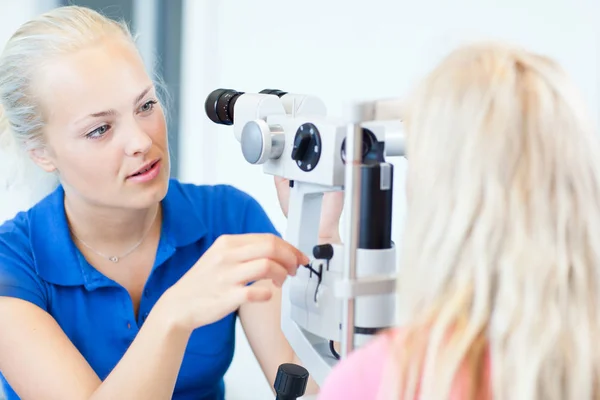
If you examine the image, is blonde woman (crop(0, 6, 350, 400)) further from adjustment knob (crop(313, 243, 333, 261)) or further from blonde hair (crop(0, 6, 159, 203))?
adjustment knob (crop(313, 243, 333, 261))

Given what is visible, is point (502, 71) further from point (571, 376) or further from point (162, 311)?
point (162, 311)

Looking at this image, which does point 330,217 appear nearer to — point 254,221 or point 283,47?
point 254,221

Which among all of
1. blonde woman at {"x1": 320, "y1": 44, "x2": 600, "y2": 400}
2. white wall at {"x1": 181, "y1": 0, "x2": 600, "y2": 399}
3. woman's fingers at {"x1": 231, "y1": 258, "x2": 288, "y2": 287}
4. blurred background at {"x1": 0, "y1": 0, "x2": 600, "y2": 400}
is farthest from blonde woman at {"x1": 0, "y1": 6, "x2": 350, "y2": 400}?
white wall at {"x1": 181, "y1": 0, "x2": 600, "y2": 399}

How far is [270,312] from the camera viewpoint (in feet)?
4.50

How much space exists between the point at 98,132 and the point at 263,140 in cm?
41

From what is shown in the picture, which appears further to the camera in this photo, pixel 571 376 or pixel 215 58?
pixel 215 58

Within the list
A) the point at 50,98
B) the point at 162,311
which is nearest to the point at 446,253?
the point at 162,311

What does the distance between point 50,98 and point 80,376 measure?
18.5 inches

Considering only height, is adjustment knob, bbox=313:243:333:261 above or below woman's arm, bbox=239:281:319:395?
above

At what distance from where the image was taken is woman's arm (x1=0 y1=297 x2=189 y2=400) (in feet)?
3.28

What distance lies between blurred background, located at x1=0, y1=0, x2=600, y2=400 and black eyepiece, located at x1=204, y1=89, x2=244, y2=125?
80 cm

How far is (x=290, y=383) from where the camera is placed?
34.7 inches

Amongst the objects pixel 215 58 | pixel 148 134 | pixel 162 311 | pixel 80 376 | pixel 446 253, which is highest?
pixel 215 58

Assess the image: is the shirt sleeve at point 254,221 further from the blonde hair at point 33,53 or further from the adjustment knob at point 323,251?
the adjustment knob at point 323,251
